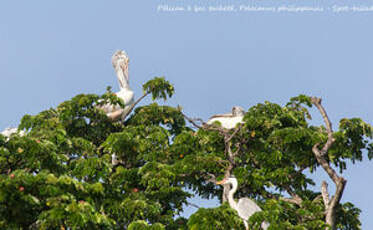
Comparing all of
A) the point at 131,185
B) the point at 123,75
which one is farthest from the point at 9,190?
the point at 123,75

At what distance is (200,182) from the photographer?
1525cm

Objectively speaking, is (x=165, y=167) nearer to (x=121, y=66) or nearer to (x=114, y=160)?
(x=114, y=160)

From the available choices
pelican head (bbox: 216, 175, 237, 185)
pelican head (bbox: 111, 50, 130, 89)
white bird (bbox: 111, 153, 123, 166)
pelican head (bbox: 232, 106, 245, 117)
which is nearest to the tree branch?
pelican head (bbox: 216, 175, 237, 185)

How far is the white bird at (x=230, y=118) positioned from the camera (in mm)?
16558

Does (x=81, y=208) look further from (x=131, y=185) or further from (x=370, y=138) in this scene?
(x=370, y=138)

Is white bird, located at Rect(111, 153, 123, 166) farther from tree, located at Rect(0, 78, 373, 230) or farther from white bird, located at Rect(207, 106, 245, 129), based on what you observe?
white bird, located at Rect(207, 106, 245, 129)

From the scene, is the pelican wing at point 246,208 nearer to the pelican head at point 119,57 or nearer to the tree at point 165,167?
the tree at point 165,167

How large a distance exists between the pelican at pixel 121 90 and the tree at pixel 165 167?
0.86 feet

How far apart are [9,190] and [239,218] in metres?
4.34

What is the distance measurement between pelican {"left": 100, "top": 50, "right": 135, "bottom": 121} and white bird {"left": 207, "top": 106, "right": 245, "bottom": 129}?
2.61 meters

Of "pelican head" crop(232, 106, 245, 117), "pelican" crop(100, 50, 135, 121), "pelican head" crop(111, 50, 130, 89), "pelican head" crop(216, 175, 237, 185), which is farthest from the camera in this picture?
"pelican head" crop(111, 50, 130, 89)

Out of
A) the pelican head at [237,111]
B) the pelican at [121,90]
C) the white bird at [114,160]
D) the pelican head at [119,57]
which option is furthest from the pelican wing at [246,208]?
the pelican head at [119,57]

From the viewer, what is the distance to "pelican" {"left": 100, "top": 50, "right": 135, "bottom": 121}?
57.6 feet

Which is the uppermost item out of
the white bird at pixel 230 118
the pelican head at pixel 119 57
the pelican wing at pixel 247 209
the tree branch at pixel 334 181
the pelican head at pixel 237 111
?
the pelican head at pixel 119 57
